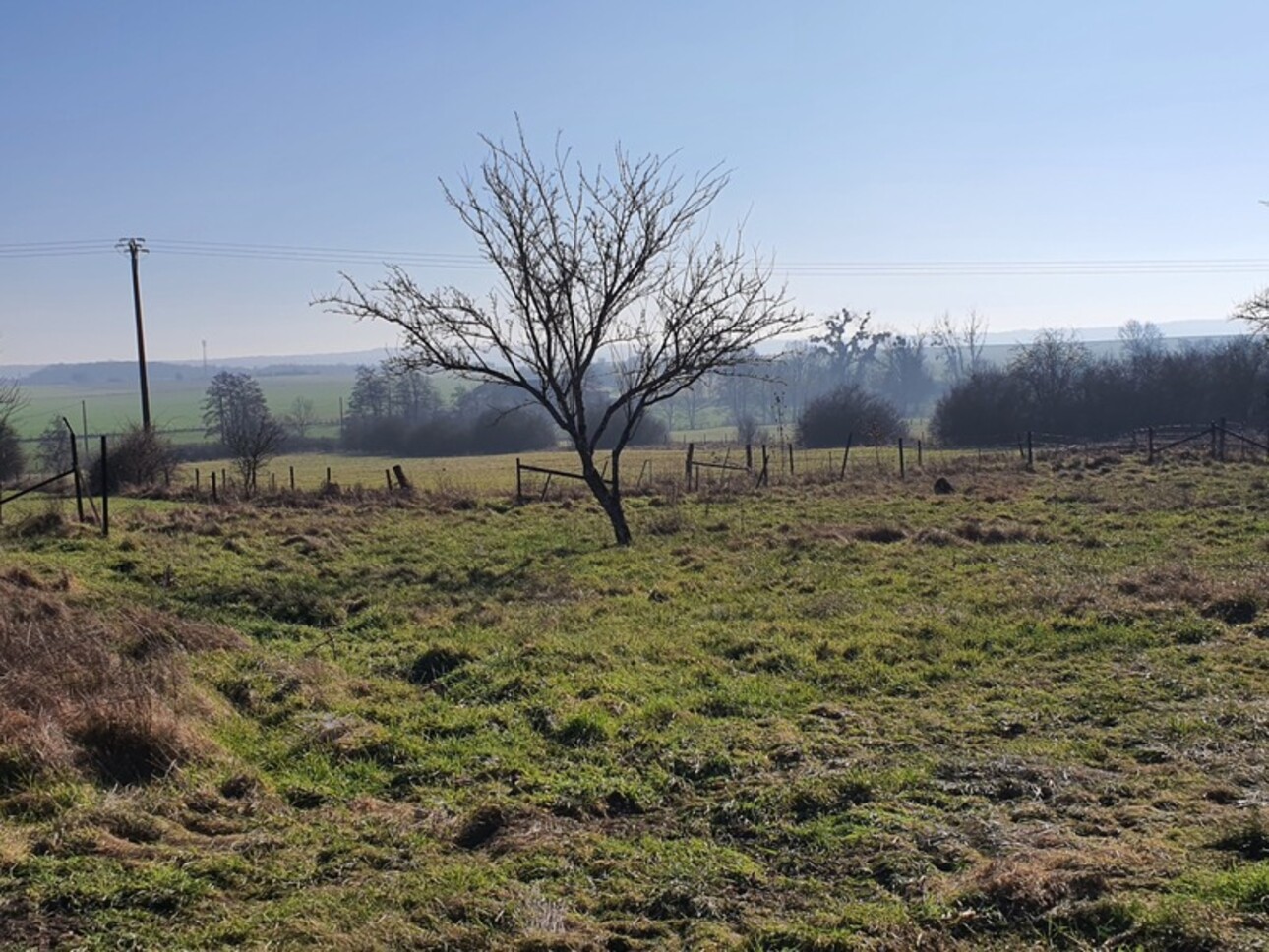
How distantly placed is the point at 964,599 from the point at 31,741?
9574 millimetres

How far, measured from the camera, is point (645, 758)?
6895mm

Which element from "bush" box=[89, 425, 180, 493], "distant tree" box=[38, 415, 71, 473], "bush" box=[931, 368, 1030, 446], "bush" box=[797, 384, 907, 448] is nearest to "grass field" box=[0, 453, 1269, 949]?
"bush" box=[89, 425, 180, 493]

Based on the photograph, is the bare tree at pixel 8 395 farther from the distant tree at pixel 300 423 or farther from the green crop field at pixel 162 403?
the distant tree at pixel 300 423

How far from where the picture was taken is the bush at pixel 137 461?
126ft

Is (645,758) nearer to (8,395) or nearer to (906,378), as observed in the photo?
(8,395)

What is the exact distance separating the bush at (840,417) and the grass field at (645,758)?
5155 centimetres

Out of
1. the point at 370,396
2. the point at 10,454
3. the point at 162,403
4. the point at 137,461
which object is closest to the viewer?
the point at 137,461

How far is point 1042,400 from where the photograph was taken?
64.2 meters

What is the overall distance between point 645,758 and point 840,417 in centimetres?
6215

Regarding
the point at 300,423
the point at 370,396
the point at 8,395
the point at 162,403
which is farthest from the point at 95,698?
the point at 162,403

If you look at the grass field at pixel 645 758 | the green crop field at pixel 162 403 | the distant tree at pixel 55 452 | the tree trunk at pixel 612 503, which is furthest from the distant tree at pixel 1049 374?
the green crop field at pixel 162 403

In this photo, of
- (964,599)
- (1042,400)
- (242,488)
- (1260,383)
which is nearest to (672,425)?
(1042,400)

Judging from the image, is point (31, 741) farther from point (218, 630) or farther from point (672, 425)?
point (672, 425)

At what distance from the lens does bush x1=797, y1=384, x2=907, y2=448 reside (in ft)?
216
